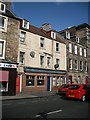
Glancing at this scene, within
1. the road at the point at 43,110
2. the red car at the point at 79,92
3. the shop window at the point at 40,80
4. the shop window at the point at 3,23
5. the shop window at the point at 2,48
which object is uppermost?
the shop window at the point at 3,23

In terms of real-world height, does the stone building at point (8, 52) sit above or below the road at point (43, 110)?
above

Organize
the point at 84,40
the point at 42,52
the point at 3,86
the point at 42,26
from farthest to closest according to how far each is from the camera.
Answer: the point at 84,40
the point at 42,26
the point at 42,52
the point at 3,86

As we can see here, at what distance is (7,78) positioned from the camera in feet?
68.2

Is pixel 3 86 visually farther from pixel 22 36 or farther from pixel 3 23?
pixel 22 36

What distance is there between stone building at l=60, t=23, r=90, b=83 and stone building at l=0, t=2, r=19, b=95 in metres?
13.3

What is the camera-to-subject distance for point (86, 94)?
56.0ft

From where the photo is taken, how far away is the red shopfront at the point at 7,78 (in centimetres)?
2033

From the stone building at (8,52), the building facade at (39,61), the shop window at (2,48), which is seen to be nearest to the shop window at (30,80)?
the building facade at (39,61)

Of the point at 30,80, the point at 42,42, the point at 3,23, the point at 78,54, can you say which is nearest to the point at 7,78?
the point at 30,80

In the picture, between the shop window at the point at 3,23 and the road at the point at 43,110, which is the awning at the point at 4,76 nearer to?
the shop window at the point at 3,23

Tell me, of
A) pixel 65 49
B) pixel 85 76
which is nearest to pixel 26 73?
pixel 65 49

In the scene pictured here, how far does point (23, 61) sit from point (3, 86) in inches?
192

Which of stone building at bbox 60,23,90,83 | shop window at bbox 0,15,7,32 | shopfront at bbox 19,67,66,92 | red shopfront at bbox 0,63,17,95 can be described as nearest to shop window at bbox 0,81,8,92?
red shopfront at bbox 0,63,17,95

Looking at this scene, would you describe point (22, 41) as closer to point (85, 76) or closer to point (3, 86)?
point (3, 86)
